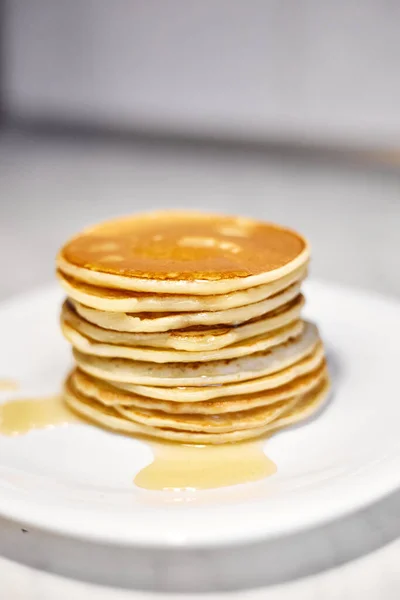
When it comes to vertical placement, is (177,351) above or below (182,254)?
below

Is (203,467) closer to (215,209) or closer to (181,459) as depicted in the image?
(181,459)

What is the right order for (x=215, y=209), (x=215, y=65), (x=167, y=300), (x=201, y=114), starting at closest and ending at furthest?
(x=167, y=300), (x=215, y=209), (x=215, y=65), (x=201, y=114)

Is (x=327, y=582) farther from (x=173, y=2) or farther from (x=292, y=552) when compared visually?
(x=173, y=2)

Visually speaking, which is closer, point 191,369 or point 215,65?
point 191,369

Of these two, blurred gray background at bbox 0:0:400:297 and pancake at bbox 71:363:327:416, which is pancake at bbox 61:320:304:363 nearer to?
pancake at bbox 71:363:327:416

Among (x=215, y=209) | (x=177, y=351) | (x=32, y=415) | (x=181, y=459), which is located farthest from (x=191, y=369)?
(x=215, y=209)
